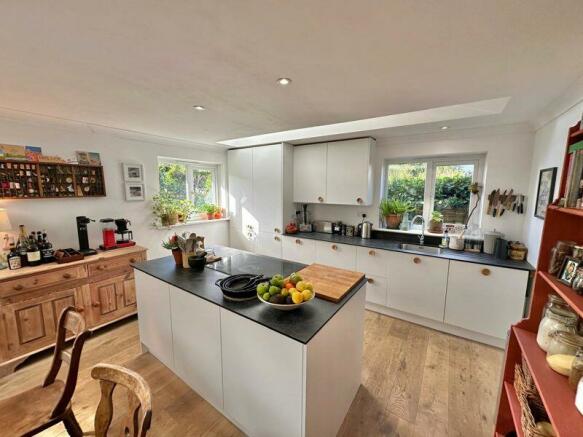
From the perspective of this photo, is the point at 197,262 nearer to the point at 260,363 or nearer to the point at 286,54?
the point at 260,363

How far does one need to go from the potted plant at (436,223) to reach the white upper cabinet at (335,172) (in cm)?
81

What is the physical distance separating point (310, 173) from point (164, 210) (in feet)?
7.01

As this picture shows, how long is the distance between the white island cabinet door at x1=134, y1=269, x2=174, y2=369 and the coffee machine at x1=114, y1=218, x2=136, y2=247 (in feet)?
3.31

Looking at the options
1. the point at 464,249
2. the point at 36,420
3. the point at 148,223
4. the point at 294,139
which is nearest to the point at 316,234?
the point at 294,139

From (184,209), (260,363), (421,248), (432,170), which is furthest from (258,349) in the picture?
(432,170)

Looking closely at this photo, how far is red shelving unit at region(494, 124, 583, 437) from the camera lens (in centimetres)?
83

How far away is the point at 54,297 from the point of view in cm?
219

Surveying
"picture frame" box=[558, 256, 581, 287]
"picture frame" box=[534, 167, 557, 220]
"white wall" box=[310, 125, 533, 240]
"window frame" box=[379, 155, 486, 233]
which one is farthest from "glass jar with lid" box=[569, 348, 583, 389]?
"window frame" box=[379, 155, 486, 233]

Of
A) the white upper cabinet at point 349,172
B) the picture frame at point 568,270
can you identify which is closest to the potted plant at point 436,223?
the white upper cabinet at point 349,172

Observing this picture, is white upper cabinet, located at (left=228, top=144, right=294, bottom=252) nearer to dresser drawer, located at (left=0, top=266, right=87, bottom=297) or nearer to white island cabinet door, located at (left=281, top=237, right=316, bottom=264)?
white island cabinet door, located at (left=281, top=237, right=316, bottom=264)

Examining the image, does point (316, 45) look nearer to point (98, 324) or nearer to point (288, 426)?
point (288, 426)

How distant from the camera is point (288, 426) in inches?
49.2

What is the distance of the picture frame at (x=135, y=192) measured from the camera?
303 centimetres

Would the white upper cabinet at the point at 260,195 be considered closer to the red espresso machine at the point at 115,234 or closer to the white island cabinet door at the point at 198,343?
the red espresso machine at the point at 115,234
